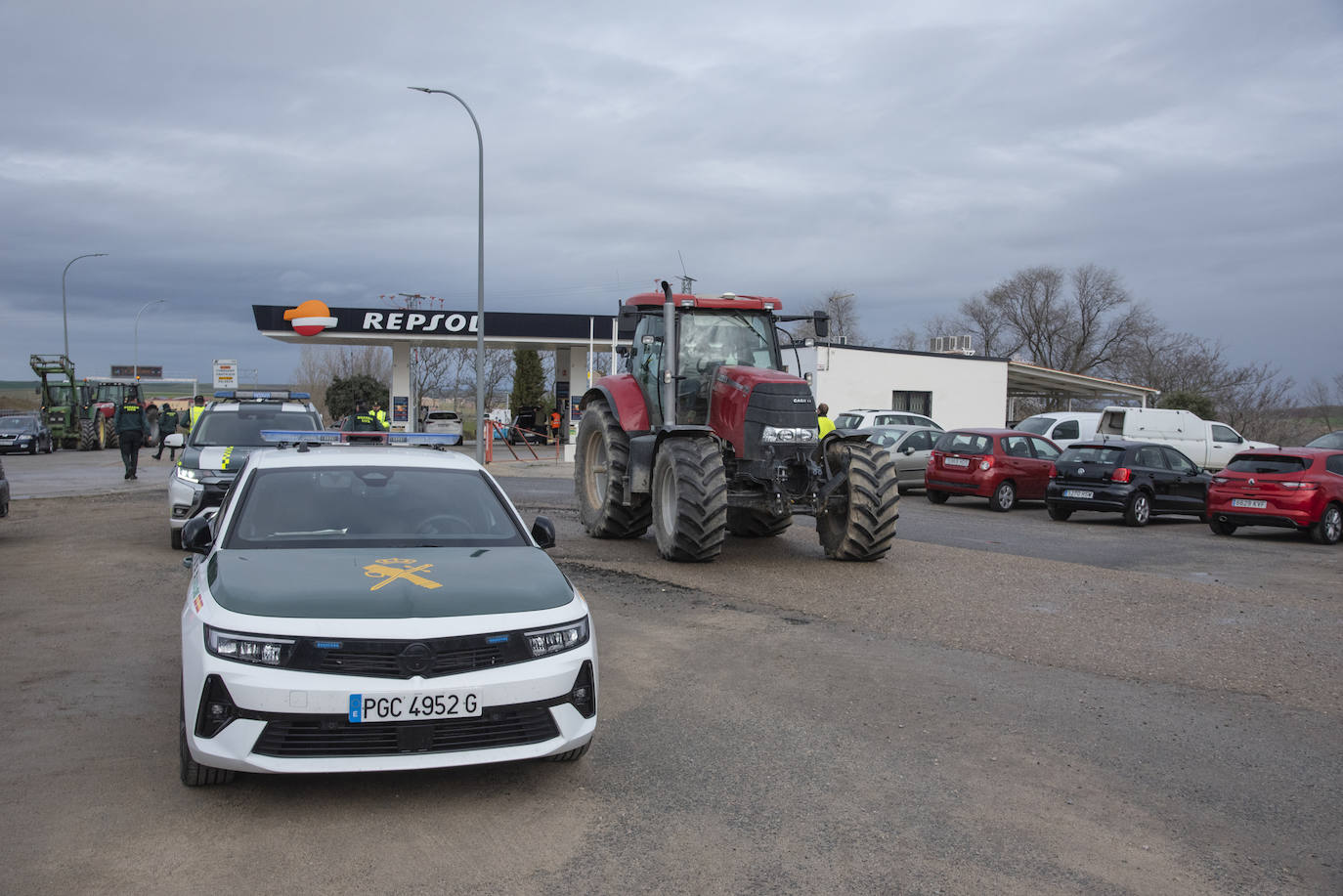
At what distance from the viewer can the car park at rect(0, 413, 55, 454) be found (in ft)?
129

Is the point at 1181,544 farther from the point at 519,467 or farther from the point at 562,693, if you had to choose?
the point at 519,467

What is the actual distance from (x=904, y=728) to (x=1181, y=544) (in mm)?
11109

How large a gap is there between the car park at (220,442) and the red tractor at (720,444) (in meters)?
4.26

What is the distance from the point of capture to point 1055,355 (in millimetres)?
67500

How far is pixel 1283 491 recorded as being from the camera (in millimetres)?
16203

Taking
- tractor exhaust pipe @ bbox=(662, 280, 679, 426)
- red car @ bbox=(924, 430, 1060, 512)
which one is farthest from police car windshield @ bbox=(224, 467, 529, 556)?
red car @ bbox=(924, 430, 1060, 512)

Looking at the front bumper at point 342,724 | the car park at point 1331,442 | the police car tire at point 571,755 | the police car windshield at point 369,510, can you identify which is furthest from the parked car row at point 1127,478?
the front bumper at point 342,724

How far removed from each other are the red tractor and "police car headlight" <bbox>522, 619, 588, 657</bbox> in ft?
19.8

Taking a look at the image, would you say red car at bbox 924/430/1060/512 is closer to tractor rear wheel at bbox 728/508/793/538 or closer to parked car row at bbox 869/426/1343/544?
parked car row at bbox 869/426/1343/544

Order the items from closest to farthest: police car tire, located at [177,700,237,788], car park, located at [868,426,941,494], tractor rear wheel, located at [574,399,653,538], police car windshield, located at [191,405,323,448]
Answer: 1. police car tire, located at [177,700,237,788]
2. tractor rear wheel, located at [574,399,653,538]
3. police car windshield, located at [191,405,323,448]
4. car park, located at [868,426,941,494]

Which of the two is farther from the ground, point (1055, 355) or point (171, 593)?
point (1055, 355)

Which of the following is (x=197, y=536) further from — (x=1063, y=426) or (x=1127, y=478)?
(x=1063, y=426)

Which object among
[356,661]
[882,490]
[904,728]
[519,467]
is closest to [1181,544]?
[882,490]

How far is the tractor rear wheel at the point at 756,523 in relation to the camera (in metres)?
13.6
